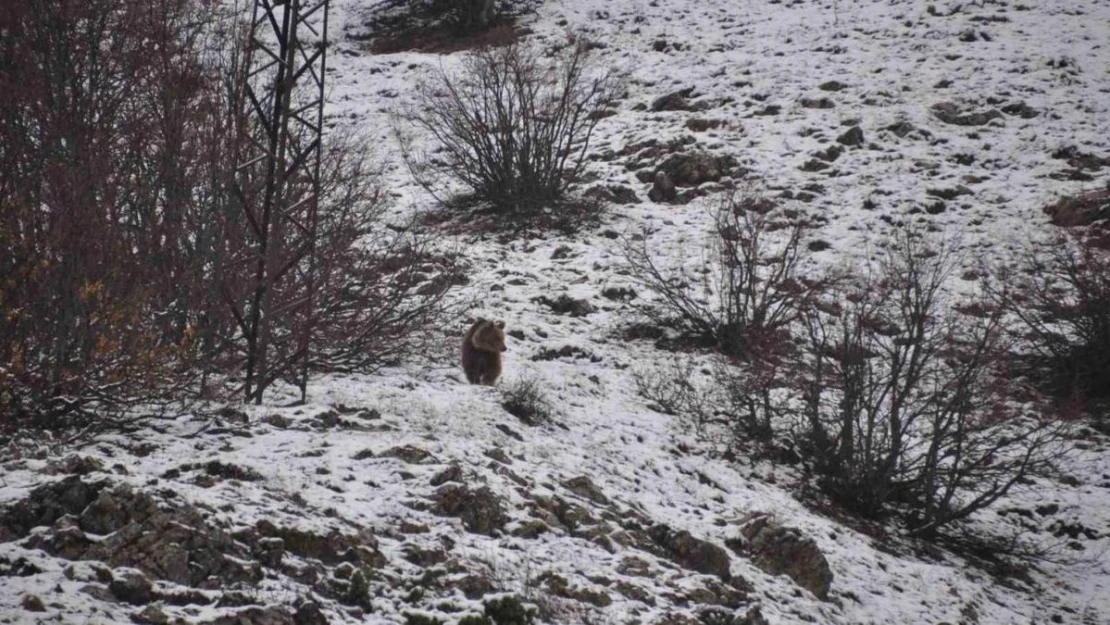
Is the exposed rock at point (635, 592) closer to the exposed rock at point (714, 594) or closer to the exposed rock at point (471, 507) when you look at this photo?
the exposed rock at point (714, 594)

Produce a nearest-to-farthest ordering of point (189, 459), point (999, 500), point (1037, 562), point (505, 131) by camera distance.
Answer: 1. point (189, 459)
2. point (1037, 562)
3. point (999, 500)
4. point (505, 131)

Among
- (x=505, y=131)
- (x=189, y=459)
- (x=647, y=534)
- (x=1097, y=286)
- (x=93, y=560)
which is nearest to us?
(x=93, y=560)

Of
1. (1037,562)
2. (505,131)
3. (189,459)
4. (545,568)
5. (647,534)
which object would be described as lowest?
(1037,562)

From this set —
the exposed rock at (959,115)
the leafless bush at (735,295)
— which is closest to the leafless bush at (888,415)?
the leafless bush at (735,295)

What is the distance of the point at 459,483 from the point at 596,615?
1.44 m

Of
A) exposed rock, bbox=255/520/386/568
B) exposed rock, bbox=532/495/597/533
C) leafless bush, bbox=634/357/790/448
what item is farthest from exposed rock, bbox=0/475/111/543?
leafless bush, bbox=634/357/790/448

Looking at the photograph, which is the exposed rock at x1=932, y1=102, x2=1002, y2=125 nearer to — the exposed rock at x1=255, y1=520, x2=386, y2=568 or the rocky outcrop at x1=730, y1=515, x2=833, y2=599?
the rocky outcrop at x1=730, y1=515, x2=833, y2=599

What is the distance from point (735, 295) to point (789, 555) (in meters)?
6.27

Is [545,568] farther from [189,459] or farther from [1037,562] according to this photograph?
[1037,562]

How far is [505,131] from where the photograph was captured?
17.4m

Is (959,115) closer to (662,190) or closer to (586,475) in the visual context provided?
(662,190)

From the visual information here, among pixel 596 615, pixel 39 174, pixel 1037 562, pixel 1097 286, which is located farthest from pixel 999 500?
pixel 39 174

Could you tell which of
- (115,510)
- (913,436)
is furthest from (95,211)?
(913,436)

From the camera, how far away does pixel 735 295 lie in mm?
13445
